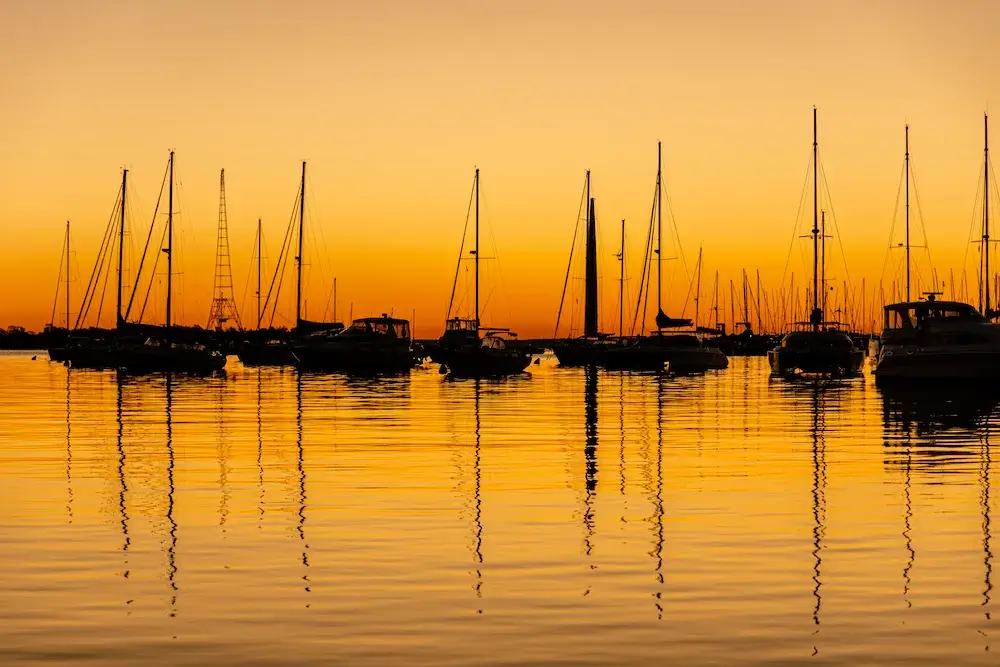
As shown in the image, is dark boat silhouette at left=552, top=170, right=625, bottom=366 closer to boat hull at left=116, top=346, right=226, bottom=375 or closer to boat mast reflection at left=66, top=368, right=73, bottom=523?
boat hull at left=116, top=346, right=226, bottom=375

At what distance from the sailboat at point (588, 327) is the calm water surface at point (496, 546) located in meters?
86.8

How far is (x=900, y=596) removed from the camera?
587 inches

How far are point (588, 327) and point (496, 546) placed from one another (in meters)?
117

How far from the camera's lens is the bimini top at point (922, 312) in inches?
3009

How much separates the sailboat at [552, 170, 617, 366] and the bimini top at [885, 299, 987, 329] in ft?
152

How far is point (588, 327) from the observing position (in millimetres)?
135375

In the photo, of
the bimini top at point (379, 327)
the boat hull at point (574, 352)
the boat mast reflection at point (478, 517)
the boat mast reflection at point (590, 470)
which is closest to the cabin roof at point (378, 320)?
the bimini top at point (379, 327)

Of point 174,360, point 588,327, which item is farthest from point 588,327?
point 174,360

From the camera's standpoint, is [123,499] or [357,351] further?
[357,351]

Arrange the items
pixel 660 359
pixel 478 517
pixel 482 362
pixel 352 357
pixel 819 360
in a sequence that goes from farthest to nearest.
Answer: pixel 660 359 → pixel 352 357 → pixel 482 362 → pixel 819 360 → pixel 478 517

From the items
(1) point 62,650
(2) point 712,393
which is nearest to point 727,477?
(1) point 62,650

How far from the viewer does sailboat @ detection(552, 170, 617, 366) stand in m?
127

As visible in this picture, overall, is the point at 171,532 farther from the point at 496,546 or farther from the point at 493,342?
the point at 493,342

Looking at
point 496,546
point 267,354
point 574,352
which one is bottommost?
point 496,546
